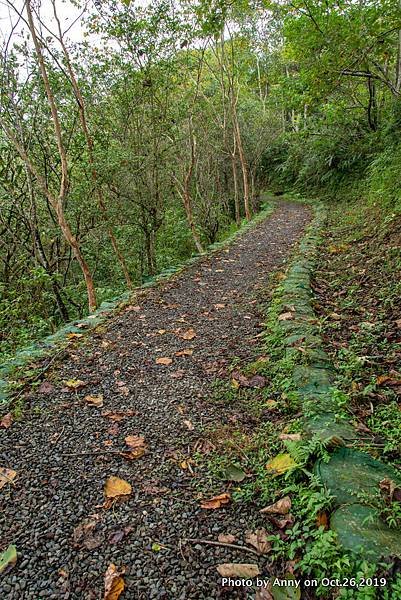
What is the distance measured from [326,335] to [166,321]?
1798 mm

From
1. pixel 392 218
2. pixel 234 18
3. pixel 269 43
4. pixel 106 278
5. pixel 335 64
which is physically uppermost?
pixel 269 43

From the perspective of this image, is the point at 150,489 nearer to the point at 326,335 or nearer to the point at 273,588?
the point at 273,588

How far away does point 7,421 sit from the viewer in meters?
2.48

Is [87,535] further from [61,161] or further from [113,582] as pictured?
[61,161]

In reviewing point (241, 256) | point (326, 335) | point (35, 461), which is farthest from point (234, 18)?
point (35, 461)

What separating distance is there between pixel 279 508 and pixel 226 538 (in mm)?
277

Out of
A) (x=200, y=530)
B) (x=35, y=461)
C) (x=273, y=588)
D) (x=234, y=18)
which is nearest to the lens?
(x=273, y=588)

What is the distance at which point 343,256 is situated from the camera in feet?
18.5

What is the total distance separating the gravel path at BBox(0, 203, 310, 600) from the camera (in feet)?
4.90

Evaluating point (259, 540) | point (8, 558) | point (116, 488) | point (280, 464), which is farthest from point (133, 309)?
point (259, 540)

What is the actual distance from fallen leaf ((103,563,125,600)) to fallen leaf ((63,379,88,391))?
1.55 metres

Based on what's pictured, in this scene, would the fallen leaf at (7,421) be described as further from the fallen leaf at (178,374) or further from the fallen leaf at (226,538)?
the fallen leaf at (226,538)

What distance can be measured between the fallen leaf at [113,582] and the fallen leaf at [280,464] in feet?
2.74

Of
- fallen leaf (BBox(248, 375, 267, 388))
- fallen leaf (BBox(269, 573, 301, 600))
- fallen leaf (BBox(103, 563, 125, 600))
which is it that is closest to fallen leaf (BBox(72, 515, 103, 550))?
fallen leaf (BBox(103, 563, 125, 600))
